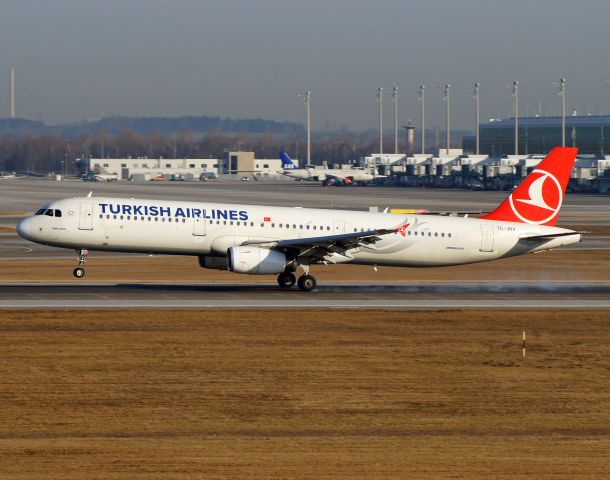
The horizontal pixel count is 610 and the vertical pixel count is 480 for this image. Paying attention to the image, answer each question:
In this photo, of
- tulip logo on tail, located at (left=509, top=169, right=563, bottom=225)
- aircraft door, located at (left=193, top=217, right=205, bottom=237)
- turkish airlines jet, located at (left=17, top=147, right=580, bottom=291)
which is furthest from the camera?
tulip logo on tail, located at (left=509, top=169, right=563, bottom=225)

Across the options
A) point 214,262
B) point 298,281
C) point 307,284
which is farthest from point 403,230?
point 214,262

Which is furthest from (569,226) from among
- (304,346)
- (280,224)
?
(304,346)

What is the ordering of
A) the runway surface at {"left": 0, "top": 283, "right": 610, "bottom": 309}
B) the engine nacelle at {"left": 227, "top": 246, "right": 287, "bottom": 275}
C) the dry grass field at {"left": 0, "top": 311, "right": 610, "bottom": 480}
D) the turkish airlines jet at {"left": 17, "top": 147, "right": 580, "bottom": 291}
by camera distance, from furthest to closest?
the turkish airlines jet at {"left": 17, "top": 147, "right": 580, "bottom": 291}, the engine nacelle at {"left": 227, "top": 246, "right": 287, "bottom": 275}, the runway surface at {"left": 0, "top": 283, "right": 610, "bottom": 309}, the dry grass field at {"left": 0, "top": 311, "right": 610, "bottom": 480}

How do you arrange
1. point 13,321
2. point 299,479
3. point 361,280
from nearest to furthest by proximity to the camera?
point 299,479 < point 13,321 < point 361,280

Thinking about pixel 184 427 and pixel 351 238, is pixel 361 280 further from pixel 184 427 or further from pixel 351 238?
pixel 184 427

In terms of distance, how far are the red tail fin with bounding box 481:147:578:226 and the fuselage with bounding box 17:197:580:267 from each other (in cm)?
90

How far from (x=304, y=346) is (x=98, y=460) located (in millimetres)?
14306

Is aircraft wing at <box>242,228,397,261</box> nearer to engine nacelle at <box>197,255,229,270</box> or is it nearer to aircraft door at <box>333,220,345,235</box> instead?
aircraft door at <box>333,220,345,235</box>

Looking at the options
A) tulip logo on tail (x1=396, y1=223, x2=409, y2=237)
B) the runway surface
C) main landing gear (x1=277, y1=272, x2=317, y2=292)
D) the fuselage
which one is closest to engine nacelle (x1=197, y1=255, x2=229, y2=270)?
the fuselage

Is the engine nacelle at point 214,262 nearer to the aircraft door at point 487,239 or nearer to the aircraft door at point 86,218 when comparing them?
the aircraft door at point 86,218

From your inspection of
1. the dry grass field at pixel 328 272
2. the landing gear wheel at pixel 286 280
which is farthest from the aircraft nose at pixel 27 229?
the landing gear wheel at pixel 286 280

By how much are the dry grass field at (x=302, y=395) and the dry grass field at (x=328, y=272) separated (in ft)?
52.8

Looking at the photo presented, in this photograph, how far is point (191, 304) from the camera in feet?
158

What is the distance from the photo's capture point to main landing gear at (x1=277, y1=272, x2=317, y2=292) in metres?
53.7
